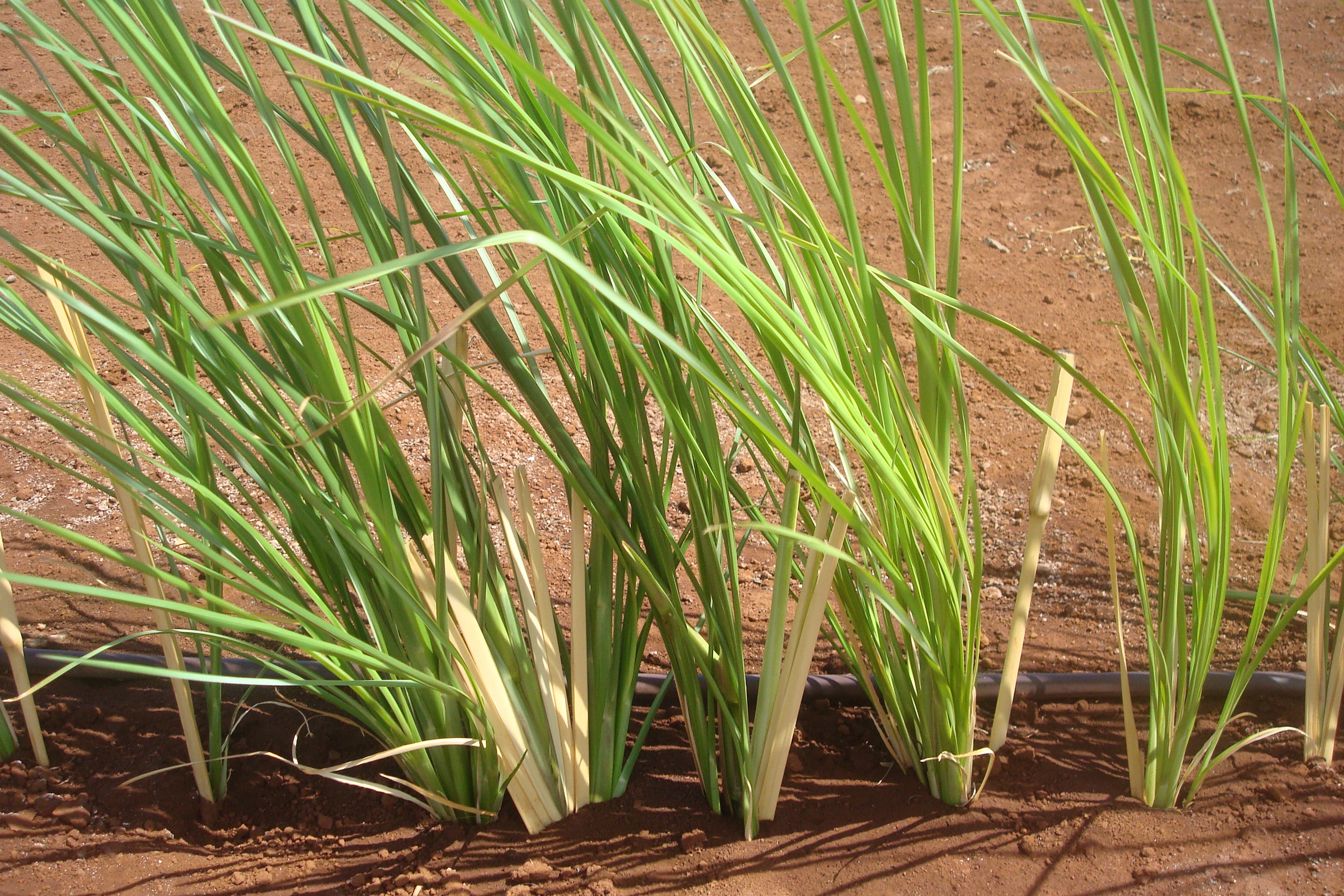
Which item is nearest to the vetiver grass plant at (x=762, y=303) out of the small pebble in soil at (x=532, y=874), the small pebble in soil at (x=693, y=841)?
the small pebble in soil at (x=693, y=841)

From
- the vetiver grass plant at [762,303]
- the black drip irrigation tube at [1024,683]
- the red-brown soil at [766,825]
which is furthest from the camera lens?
the black drip irrigation tube at [1024,683]

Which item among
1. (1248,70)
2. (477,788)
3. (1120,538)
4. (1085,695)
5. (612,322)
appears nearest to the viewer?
(612,322)

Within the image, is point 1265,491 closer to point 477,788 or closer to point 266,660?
point 477,788

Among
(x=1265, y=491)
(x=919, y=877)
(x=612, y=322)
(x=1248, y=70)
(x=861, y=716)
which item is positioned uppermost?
(x=1248, y=70)

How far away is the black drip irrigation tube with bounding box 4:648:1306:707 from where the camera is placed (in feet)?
3.56

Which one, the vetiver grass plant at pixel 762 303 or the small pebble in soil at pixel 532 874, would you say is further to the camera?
the small pebble in soil at pixel 532 874

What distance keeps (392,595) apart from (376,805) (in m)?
0.34

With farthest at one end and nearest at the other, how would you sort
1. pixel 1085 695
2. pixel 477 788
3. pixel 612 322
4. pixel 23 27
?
1. pixel 23 27
2. pixel 1085 695
3. pixel 477 788
4. pixel 612 322

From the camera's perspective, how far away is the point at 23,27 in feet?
12.7

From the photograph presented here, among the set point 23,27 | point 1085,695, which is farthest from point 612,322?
point 23,27

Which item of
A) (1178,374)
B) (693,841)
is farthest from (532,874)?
(1178,374)

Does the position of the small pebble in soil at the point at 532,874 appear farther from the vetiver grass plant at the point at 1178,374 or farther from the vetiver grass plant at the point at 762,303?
the vetiver grass plant at the point at 1178,374

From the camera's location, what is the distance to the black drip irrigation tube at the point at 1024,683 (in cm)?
108

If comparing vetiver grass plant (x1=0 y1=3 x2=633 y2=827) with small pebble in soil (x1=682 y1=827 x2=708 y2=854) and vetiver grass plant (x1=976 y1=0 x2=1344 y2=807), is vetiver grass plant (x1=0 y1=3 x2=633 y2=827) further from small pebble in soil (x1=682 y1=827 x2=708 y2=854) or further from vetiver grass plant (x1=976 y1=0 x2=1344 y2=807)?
vetiver grass plant (x1=976 y1=0 x2=1344 y2=807)
